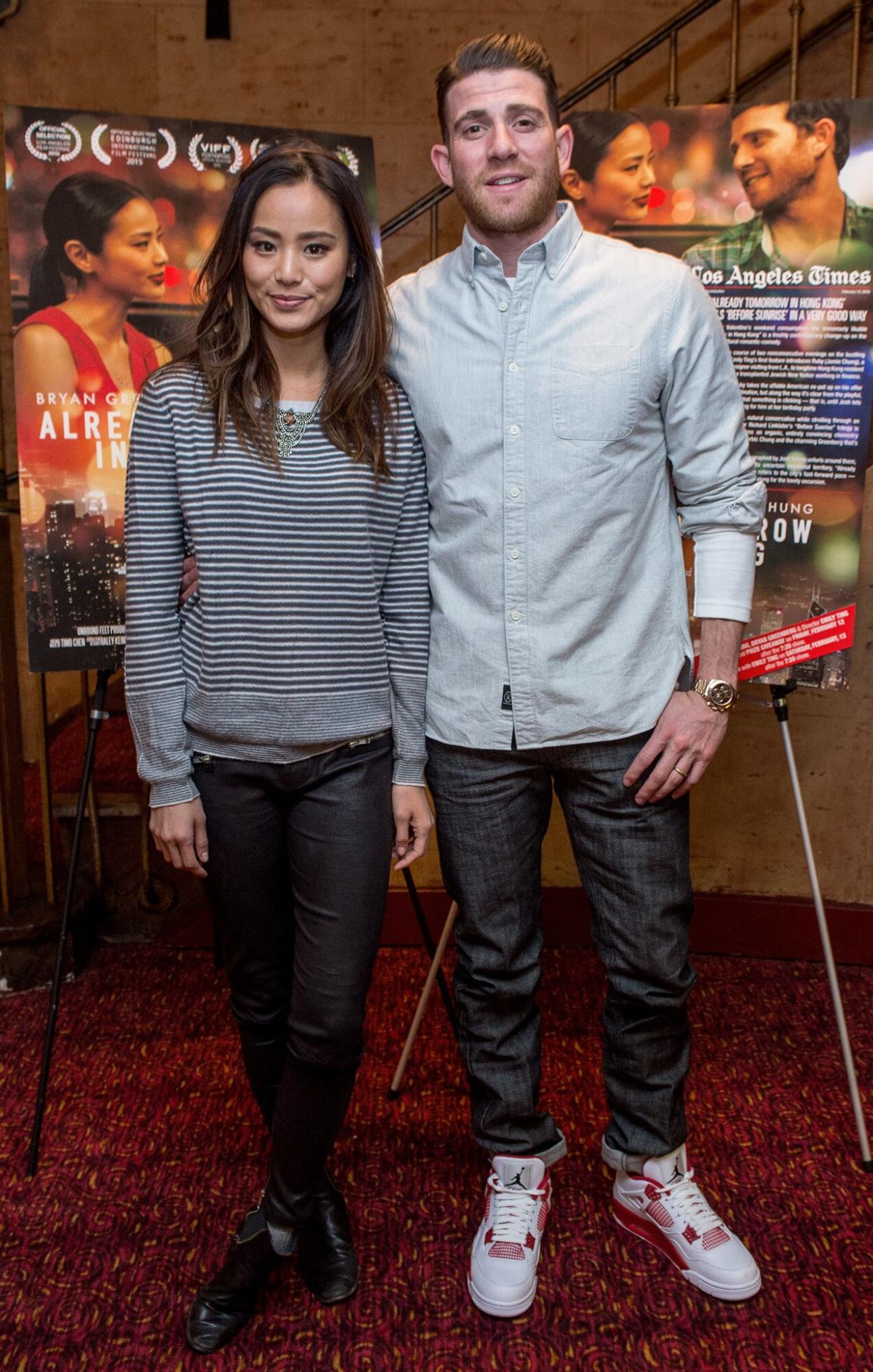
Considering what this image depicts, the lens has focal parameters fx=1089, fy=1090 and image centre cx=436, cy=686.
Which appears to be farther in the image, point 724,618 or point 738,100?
point 738,100

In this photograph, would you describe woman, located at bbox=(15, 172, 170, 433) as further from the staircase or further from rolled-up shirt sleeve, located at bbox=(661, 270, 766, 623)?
rolled-up shirt sleeve, located at bbox=(661, 270, 766, 623)

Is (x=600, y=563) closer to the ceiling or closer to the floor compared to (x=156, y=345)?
closer to the floor

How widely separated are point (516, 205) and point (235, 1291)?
166cm

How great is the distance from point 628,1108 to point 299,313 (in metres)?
1.36

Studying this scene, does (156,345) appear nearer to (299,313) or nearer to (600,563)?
(299,313)

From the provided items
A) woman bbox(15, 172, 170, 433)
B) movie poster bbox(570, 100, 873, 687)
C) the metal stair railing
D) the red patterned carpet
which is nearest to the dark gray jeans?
the red patterned carpet

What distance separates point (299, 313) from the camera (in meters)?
1.50

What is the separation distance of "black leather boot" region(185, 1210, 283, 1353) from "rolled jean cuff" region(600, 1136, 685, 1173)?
0.58 metres

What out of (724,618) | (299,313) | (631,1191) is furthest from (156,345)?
(631,1191)

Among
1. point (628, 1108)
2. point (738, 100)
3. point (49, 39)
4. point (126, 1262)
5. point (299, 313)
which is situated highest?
point (49, 39)

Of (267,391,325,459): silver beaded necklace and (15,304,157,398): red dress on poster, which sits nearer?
(267,391,325,459): silver beaded necklace

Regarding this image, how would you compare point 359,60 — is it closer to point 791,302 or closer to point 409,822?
point 791,302

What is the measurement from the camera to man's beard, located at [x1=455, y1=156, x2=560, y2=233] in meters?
1.58

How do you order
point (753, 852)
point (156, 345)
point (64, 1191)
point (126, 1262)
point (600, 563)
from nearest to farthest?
point (600, 563), point (126, 1262), point (64, 1191), point (156, 345), point (753, 852)
